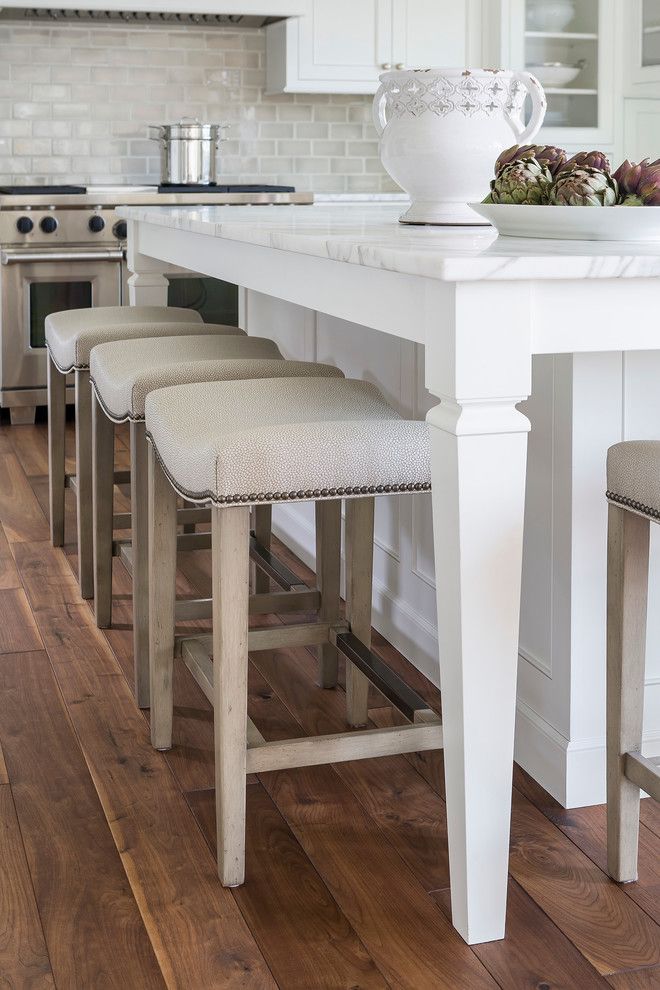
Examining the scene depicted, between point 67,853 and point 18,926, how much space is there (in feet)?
0.60

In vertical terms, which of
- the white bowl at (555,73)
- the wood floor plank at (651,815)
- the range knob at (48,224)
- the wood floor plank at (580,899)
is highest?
the white bowl at (555,73)

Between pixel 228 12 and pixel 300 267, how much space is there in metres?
3.63

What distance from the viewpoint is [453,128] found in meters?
1.89

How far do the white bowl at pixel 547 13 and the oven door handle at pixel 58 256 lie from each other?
2123mm

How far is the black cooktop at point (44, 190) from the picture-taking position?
4809 mm

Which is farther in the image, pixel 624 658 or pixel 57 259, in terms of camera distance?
pixel 57 259

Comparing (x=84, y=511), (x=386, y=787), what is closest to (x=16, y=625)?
(x=84, y=511)

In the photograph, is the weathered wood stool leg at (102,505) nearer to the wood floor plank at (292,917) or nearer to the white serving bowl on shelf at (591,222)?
the wood floor plank at (292,917)

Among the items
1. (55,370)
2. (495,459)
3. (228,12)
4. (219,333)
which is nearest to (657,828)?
(495,459)

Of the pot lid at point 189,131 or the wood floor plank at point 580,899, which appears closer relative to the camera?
the wood floor plank at point 580,899

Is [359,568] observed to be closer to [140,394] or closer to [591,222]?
[140,394]

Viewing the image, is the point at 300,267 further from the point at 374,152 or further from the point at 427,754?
the point at 374,152

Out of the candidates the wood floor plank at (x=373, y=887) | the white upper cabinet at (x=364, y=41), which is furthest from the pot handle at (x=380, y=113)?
the white upper cabinet at (x=364, y=41)

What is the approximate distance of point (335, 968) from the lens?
1.38 metres
